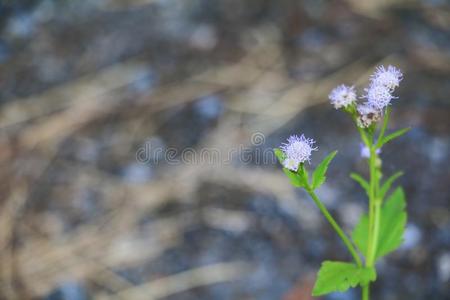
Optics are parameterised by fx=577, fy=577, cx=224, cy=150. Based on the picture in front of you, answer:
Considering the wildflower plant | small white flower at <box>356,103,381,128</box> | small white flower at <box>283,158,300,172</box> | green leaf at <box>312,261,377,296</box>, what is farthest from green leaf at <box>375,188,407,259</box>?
small white flower at <box>283,158,300,172</box>

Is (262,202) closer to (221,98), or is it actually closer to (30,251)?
(221,98)

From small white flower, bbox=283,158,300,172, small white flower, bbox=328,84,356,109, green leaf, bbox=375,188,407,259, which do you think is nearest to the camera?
small white flower, bbox=283,158,300,172

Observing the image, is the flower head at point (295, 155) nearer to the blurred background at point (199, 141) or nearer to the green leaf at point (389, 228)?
the green leaf at point (389, 228)

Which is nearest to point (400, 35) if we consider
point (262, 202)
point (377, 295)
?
point (262, 202)

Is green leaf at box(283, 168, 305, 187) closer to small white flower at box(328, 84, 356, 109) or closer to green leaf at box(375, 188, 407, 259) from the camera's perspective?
small white flower at box(328, 84, 356, 109)

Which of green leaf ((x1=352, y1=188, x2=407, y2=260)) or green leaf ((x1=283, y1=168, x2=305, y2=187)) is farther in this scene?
green leaf ((x1=352, y1=188, x2=407, y2=260))

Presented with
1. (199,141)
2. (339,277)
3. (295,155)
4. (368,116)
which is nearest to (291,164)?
(295,155)
